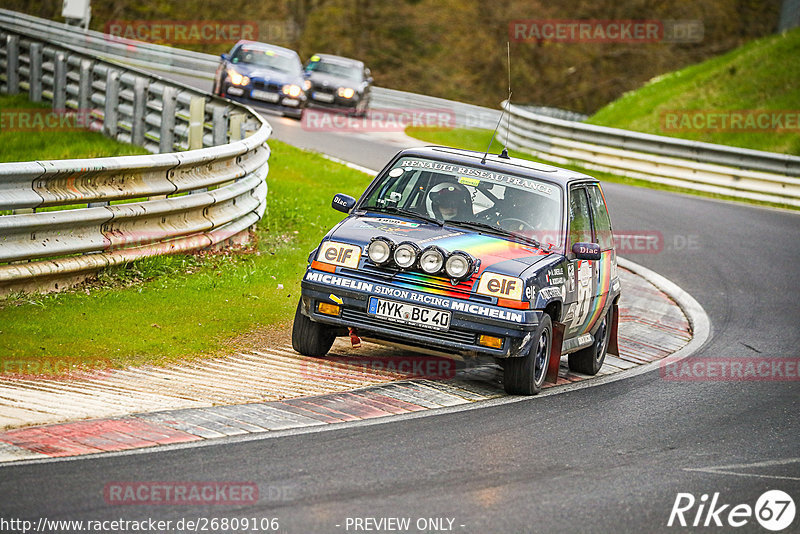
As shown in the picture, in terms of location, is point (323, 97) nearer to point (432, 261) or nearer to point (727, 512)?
point (432, 261)

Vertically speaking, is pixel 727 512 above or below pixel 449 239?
below

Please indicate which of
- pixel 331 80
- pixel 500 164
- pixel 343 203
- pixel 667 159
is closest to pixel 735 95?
pixel 667 159

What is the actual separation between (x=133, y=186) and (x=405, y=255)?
3256 millimetres

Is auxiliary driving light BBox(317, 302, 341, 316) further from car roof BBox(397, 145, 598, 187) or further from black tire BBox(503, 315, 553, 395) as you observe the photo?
car roof BBox(397, 145, 598, 187)

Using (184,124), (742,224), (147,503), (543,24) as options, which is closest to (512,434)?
(147,503)

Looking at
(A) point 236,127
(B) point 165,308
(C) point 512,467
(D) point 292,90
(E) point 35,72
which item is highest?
(A) point 236,127

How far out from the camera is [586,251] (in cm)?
912

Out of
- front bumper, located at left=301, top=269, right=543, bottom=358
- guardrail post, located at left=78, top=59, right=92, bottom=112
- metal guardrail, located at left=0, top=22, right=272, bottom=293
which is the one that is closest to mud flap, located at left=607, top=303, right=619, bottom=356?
front bumper, located at left=301, top=269, right=543, bottom=358

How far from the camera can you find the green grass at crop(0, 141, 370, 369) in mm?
8148

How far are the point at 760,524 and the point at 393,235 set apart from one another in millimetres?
3685

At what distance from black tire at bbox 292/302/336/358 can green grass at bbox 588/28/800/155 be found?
20.3 meters

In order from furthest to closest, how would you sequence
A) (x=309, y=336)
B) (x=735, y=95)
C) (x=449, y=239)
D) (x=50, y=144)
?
(x=735, y=95), (x=50, y=144), (x=309, y=336), (x=449, y=239)

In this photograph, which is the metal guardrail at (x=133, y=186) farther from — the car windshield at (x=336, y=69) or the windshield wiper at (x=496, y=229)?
the car windshield at (x=336, y=69)

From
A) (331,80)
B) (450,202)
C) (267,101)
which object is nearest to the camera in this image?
(450,202)
